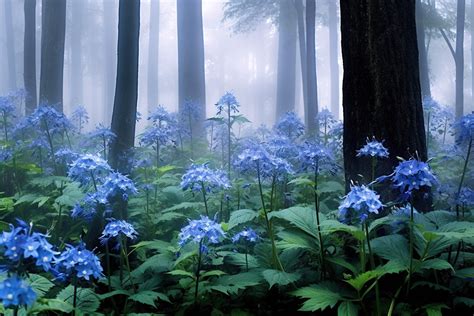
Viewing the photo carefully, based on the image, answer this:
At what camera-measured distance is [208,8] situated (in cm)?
5131

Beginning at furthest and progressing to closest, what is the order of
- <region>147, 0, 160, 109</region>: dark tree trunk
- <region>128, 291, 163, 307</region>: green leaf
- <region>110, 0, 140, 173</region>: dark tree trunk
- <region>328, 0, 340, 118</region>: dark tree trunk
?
<region>147, 0, 160, 109</region>: dark tree trunk, <region>328, 0, 340, 118</region>: dark tree trunk, <region>110, 0, 140, 173</region>: dark tree trunk, <region>128, 291, 163, 307</region>: green leaf

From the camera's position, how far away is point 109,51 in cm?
3141

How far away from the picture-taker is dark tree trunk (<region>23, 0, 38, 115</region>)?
478 inches

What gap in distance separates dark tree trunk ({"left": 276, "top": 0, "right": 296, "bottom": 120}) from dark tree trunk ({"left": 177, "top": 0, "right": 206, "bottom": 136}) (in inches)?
227

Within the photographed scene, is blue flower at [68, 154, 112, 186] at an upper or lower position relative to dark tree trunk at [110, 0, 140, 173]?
lower

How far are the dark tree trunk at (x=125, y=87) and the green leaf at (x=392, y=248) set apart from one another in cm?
327

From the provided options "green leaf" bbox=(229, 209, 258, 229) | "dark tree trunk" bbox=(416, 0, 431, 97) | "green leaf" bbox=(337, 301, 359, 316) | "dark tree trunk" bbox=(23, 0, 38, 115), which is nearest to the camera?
"green leaf" bbox=(337, 301, 359, 316)

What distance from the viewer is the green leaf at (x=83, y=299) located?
306 cm

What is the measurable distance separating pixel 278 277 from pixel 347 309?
A: 1.69 ft

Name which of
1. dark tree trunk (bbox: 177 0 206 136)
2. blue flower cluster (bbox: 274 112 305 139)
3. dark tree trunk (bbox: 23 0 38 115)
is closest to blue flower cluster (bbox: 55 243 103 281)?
blue flower cluster (bbox: 274 112 305 139)

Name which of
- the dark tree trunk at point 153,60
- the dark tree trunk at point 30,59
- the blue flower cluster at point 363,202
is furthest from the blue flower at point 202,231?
the dark tree trunk at point 153,60

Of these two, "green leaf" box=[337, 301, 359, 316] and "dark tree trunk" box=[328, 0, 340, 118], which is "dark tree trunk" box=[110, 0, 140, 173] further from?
"dark tree trunk" box=[328, 0, 340, 118]

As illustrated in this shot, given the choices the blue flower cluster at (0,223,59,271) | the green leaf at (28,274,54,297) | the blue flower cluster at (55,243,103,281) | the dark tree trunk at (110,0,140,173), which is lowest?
the green leaf at (28,274,54,297)

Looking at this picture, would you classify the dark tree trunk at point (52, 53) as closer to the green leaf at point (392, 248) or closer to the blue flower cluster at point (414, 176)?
the green leaf at point (392, 248)
